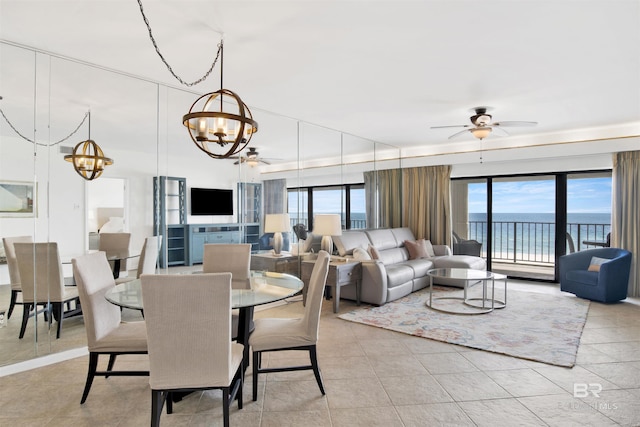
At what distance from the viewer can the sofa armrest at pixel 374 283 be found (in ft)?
15.7

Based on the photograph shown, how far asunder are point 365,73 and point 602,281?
4.19 m

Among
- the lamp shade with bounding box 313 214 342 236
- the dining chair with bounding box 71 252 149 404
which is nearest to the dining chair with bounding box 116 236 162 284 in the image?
the dining chair with bounding box 71 252 149 404

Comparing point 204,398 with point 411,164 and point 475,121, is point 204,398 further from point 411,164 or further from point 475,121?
point 411,164

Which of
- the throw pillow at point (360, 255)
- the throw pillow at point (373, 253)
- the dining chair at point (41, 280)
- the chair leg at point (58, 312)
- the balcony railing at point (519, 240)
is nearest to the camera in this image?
the dining chair at point (41, 280)

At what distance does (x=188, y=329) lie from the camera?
189cm

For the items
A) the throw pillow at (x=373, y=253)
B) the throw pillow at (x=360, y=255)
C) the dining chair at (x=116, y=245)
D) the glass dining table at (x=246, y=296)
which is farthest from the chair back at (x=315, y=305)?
the throw pillow at (x=373, y=253)

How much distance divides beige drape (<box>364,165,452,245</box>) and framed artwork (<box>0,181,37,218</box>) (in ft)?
17.3

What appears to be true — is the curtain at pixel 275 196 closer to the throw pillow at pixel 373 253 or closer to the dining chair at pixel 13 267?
the throw pillow at pixel 373 253

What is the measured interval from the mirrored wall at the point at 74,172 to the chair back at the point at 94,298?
0.80 metres

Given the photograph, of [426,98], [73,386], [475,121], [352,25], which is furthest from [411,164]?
[73,386]

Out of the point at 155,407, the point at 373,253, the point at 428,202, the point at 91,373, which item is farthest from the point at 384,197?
the point at 155,407

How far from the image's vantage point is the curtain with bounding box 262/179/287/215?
4992mm

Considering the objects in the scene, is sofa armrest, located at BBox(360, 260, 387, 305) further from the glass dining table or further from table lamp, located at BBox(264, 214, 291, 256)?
the glass dining table

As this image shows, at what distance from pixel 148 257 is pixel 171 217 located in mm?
534
